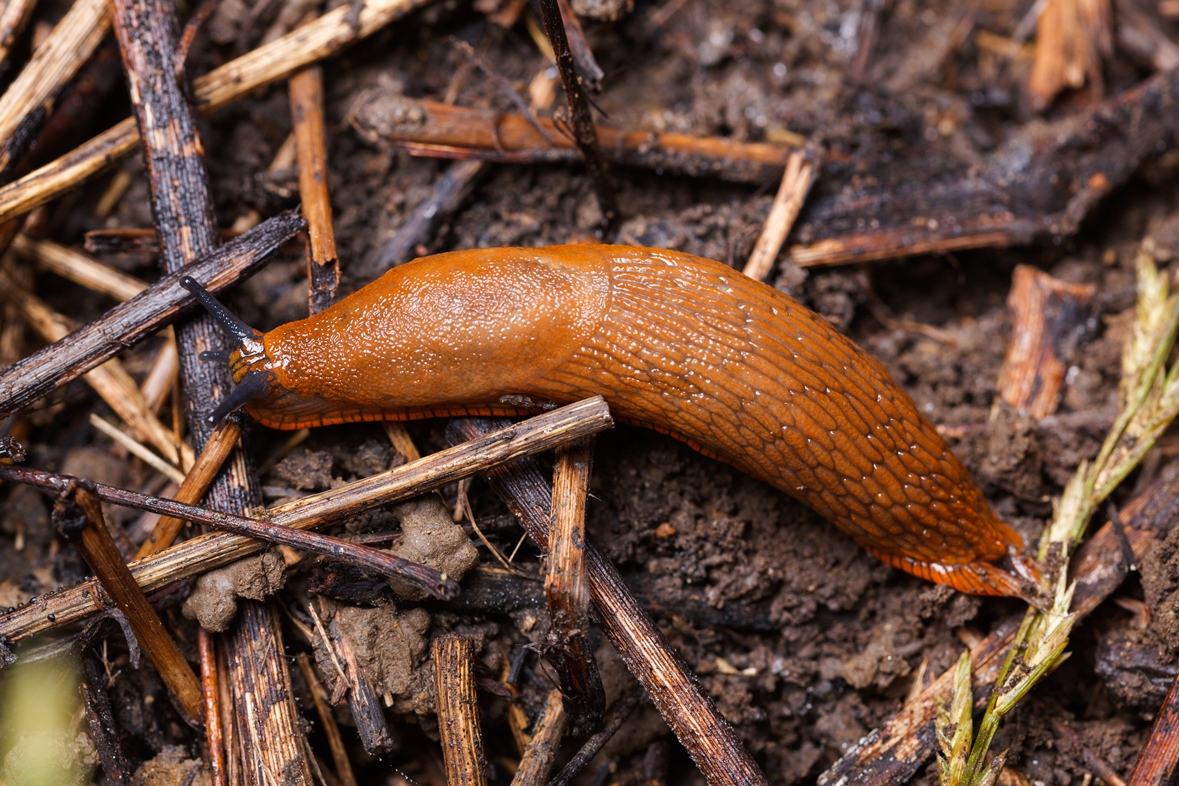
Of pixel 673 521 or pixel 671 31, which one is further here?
pixel 671 31

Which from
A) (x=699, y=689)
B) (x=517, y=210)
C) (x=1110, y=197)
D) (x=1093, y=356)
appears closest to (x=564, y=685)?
(x=699, y=689)

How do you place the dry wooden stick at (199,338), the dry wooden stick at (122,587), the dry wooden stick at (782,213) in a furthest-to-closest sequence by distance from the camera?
the dry wooden stick at (782,213) < the dry wooden stick at (199,338) < the dry wooden stick at (122,587)

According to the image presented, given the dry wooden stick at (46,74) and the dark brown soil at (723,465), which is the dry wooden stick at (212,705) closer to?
the dark brown soil at (723,465)

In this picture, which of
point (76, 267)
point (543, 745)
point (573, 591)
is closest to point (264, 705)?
point (543, 745)

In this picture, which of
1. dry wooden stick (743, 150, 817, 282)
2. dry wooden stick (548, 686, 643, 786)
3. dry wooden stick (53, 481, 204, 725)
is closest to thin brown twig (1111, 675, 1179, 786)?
dry wooden stick (548, 686, 643, 786)

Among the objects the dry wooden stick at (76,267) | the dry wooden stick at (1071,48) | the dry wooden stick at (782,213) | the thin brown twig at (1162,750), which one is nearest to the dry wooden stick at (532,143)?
the dry wooden stick at (782,213)

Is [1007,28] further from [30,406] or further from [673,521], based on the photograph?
[30,406]
